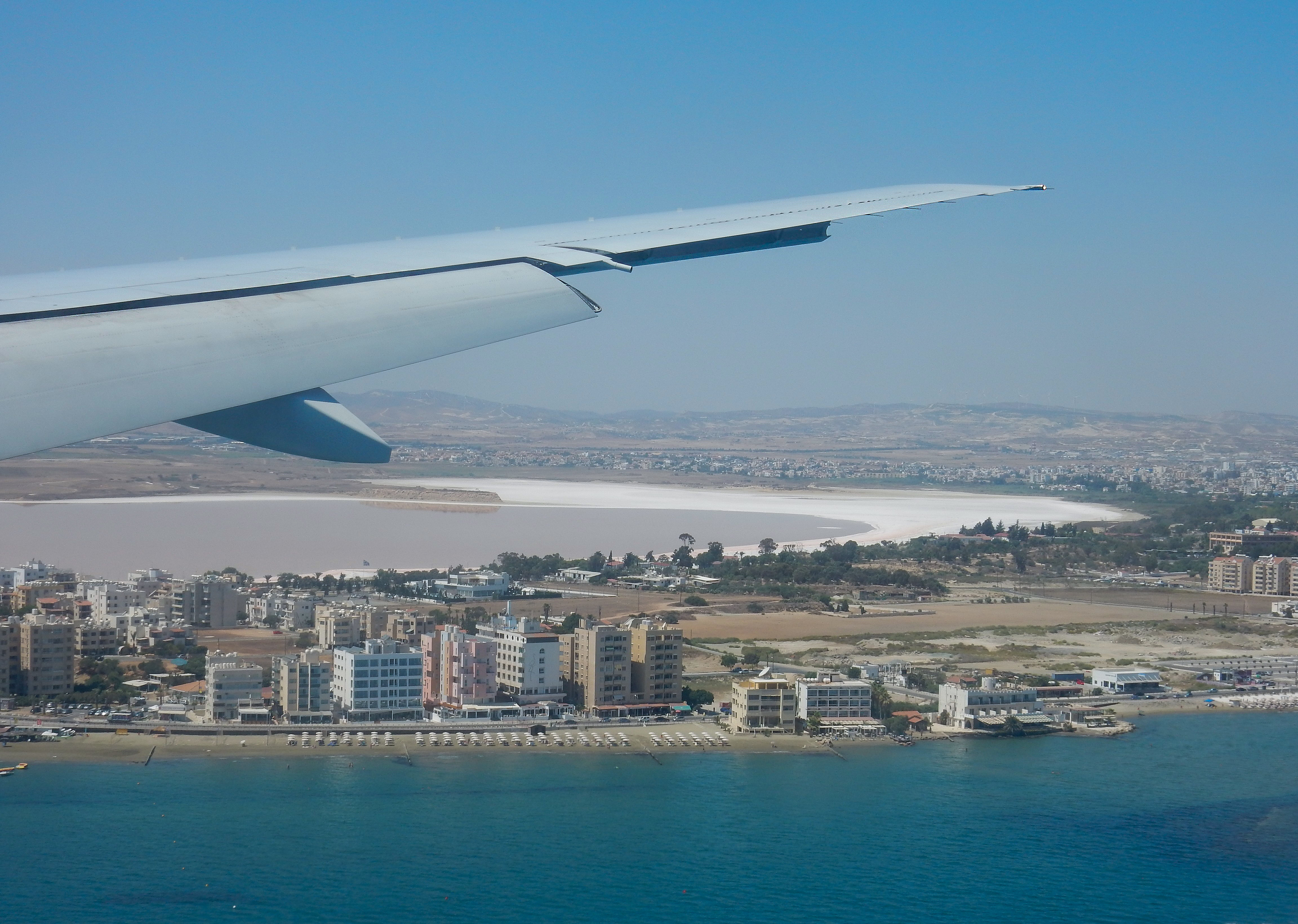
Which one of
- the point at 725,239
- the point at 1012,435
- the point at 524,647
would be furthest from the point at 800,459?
the point at 725,239

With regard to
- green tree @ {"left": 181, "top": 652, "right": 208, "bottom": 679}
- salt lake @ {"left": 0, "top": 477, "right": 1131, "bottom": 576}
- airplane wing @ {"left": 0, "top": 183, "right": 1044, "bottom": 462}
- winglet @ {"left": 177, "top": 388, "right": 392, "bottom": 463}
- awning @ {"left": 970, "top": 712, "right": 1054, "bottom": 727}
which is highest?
airplane wing @ {"left": 0, "top": 183, "right": 1044, "bottom": 462}

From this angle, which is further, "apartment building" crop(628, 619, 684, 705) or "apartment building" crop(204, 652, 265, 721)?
"apartment building" crop(628, 619, 684, 705)

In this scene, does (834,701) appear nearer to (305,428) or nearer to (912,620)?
(912,620)

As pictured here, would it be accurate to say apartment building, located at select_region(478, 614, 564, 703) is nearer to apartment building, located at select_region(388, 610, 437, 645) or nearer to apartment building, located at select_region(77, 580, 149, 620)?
apartment building, located at select_region(388, 610, 437, 645)

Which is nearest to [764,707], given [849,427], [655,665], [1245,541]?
[655,665]

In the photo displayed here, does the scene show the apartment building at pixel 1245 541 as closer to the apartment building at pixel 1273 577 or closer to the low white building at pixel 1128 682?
the apartment building at pixel 1273 577

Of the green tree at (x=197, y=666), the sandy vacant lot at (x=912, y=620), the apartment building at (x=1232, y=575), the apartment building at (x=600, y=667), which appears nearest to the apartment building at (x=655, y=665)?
the apartment building at (x=600, y=667)

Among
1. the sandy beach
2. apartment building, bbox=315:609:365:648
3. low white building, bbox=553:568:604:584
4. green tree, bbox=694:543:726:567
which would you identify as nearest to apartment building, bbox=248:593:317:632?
apartment building, bbox=315:609:365:648
